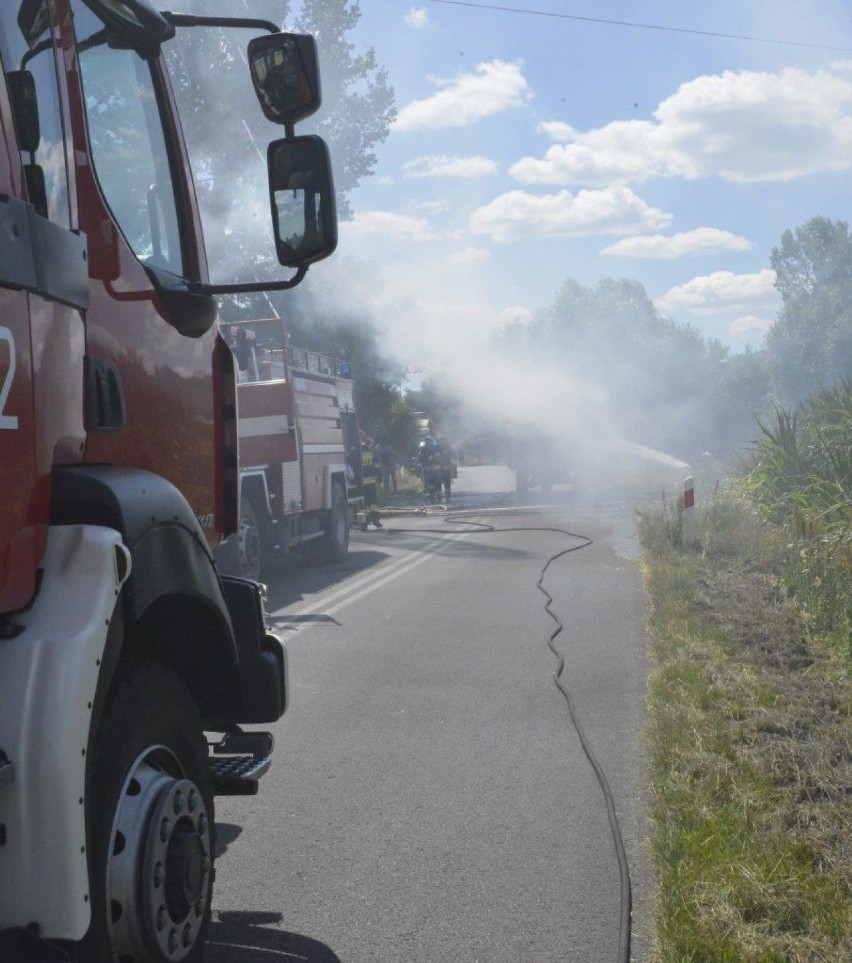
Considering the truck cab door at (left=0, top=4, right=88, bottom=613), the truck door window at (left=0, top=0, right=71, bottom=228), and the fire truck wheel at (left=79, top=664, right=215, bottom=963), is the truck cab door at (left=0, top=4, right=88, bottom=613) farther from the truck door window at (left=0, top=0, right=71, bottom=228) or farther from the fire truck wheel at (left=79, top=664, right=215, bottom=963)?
the fire truck wheel at (left=79, top=664, right=215, bottom=963)

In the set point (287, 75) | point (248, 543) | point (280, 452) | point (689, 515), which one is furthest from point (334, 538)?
point (287, 75)

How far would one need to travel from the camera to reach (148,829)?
2816 mm

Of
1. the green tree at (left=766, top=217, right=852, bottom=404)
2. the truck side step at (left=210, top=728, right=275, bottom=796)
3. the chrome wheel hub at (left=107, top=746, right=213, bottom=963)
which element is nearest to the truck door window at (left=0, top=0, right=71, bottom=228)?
the chrome wheel hub at (left=107, top=746, right=213, bottom=963)

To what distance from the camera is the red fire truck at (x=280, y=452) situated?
12547 mm

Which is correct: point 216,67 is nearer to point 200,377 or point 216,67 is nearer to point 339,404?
point 339,404

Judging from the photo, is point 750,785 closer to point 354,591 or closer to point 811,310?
point 354,591

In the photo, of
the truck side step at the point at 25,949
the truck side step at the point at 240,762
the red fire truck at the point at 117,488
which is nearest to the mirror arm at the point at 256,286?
the red fire truck at the point at 117,488

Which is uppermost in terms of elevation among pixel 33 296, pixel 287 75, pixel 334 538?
pixel 287 75

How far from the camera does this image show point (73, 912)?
236cm

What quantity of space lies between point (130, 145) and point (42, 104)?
90 cm

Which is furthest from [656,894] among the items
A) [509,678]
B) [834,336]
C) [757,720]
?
[834,336]

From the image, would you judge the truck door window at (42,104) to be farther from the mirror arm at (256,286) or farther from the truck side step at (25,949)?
the truck side step at (25,949)

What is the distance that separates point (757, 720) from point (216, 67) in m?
14.9

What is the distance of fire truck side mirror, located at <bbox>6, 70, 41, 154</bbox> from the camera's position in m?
2.66
